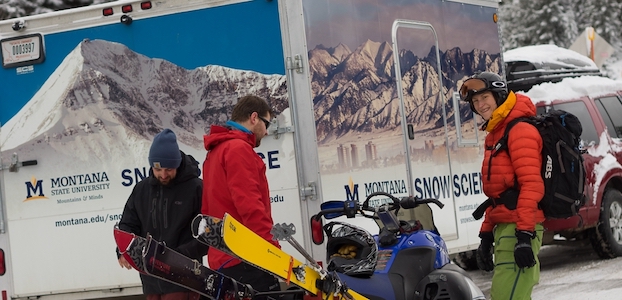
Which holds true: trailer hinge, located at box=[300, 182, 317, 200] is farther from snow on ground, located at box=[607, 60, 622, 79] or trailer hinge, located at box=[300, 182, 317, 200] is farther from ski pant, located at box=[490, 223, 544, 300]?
snow on ground, located at box=[607, 60, 622, 79]

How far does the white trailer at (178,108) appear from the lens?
22.7 ft

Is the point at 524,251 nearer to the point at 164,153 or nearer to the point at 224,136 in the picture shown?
the point at 224,136

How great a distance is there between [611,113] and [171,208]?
729 centimetres

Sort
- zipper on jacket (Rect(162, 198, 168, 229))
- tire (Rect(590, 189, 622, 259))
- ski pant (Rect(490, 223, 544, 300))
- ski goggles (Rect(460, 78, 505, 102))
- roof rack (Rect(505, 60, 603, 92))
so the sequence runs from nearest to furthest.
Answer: ski pant (Rect(490, 223, 544, 300)) → ski goggles (Rect(460, 78, 505, 102)) → zipper on jacket (Rect(162, 198, 168, 229)) → tire (Rect(590, 189, 622, 259)) → roof rack (Rect(505, 60, 603, 92))

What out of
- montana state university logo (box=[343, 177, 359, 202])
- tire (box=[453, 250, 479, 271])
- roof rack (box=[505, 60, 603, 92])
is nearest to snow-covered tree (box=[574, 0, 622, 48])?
roof rack (box=[505, 60, 603, 92])

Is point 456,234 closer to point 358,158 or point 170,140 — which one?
point 358,158

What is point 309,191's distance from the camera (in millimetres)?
6816

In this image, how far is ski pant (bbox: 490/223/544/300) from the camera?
5336mm

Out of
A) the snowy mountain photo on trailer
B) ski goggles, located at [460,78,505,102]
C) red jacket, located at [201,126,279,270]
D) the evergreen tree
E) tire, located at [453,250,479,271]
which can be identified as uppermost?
the evergreen tree

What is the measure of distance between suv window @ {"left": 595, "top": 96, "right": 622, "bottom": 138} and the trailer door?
356 centimetres

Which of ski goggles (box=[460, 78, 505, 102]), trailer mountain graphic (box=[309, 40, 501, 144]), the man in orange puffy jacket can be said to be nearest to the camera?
the man in orange puffy jacket

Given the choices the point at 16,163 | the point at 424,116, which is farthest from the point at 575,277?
the point at 16,163

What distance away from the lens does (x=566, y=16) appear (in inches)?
1746

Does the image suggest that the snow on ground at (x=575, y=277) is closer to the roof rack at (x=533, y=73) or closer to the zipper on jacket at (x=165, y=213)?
the roof rack at (x=533, y=73)
